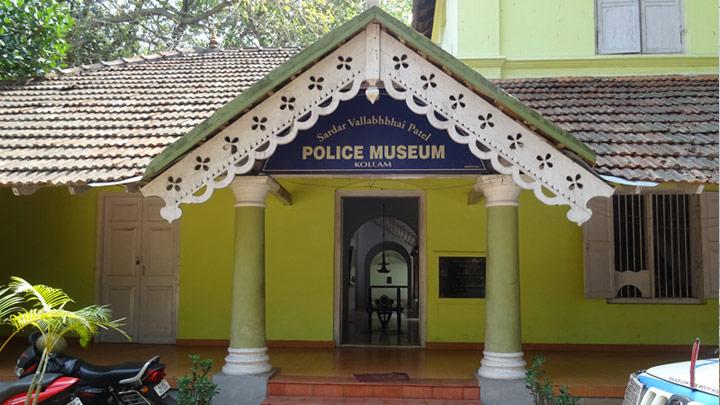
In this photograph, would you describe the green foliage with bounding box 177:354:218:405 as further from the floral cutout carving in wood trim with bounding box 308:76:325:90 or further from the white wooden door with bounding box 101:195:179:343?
the white wooden door with bounding box 101:195:179:343

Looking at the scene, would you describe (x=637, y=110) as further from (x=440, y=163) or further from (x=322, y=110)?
(x=322, y=110)

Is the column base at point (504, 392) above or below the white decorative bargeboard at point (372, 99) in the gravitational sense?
below

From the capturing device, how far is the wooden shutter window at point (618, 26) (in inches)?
389

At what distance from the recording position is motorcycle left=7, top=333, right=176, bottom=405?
5.58 m

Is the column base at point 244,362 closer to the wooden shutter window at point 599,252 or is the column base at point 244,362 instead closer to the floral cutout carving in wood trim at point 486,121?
the floral cutout carving in wood trim at point 486,121

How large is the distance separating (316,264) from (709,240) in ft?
18.7

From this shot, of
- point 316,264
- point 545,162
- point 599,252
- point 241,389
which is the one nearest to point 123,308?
point 316,264

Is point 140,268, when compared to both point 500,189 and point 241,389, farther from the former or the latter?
point 500,189

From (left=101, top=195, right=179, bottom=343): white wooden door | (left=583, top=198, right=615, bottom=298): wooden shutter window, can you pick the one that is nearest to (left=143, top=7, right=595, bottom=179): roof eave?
(left=583, top=198, right=615, bottom=298): wooden shutter window


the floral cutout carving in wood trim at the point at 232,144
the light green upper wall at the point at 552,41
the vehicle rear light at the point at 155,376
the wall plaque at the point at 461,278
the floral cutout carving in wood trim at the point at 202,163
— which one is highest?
the light green upper wall at the point at 552,41

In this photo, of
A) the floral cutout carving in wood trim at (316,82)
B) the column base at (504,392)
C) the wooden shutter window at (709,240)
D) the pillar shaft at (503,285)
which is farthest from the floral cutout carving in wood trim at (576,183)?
the wooden shutter window at (709,240)

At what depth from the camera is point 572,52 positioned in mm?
9930

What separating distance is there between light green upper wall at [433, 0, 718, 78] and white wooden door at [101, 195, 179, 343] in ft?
18.1

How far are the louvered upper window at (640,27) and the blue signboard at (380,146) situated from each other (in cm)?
462
